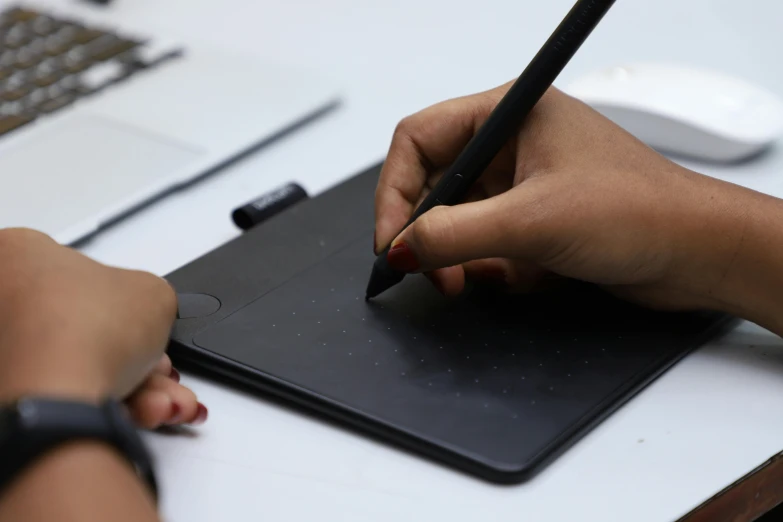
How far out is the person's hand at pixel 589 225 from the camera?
0.54 m

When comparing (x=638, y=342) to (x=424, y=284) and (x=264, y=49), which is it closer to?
(x=424, y=284)

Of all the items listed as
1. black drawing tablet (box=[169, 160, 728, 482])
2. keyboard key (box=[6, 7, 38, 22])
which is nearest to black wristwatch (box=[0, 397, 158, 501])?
black drawing tablet (box=[169, 160, 728, 482])

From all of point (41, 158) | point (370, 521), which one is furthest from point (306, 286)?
point (41, 158)

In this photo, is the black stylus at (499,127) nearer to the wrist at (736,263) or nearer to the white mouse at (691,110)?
the wrist at (736,263)

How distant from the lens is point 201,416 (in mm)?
508

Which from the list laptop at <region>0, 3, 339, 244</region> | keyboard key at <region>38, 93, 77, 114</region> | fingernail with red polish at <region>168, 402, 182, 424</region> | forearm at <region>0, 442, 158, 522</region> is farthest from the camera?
keyboard key at <region>38, 93, 77, 114</region>

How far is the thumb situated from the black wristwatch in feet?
0.62

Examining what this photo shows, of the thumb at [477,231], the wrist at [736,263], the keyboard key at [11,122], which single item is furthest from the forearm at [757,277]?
the keyboard key at [11,122]

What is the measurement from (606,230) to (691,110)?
9.9 inches

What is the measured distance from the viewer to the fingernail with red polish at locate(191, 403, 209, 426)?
0.51 metres

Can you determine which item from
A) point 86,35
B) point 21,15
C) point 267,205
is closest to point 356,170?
point 267,205

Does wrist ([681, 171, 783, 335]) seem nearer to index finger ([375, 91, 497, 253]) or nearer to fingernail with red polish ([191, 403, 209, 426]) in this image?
index finger ([375, 91, 497, 253])

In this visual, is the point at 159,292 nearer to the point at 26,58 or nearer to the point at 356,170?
the point at 356,170

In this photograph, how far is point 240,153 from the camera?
0.83 m
